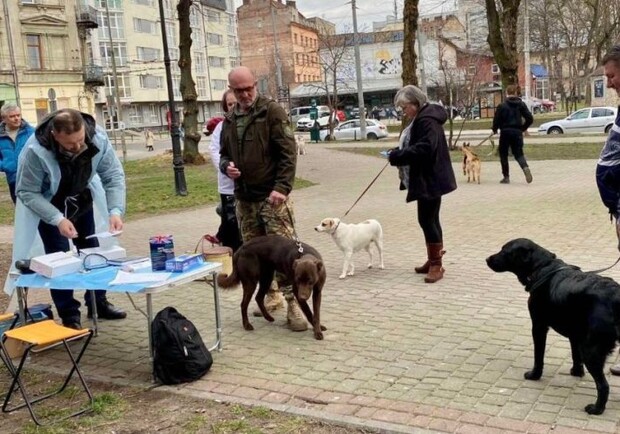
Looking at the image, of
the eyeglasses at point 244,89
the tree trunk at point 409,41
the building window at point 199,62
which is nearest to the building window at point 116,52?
the building window at point 199,62

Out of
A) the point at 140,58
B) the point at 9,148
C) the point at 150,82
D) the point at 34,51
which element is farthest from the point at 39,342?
the point at 140,58

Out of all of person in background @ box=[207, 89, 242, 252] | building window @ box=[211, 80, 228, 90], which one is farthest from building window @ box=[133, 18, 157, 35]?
person in background @ box=[207, 89, 242, 252]

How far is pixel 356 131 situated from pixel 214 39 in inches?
2046

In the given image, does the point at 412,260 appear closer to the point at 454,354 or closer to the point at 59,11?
the point at 454,354

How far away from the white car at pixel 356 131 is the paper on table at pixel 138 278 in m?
32.6

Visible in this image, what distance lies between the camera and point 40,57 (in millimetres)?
50094

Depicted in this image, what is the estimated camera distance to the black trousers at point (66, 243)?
5617 mm

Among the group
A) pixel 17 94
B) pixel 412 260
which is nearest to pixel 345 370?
pixel 412 260

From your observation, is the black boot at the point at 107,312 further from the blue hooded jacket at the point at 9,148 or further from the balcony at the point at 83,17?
the balcony at the point at 83,17

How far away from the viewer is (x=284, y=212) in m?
5.79

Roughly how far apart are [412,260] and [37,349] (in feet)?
14.5

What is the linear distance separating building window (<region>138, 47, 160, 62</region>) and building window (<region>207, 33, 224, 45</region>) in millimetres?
10049

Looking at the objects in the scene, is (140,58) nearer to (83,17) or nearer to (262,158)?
(83,17)

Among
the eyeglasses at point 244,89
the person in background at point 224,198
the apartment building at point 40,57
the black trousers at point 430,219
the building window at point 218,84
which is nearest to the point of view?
the eyeglasses at point 244,89
